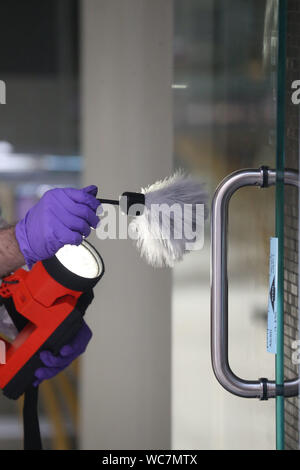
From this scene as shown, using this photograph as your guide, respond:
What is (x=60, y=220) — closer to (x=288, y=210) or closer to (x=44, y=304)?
(x=44, y=304)

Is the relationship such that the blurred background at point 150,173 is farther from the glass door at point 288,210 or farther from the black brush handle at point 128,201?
the glass door at point 288,210

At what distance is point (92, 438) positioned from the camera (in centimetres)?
226

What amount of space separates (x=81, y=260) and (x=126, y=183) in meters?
0.88

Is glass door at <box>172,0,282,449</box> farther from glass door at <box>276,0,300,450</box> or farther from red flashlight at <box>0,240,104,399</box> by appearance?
red flashlight at <box>0,240,104,399</box>

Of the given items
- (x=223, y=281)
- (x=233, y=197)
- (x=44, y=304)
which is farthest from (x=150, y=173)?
(x=223, y=281)

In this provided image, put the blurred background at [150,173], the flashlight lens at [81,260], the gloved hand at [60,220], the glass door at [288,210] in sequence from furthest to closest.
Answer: the blurred background at [150,173] → the flashlight lens at [81,260] → the gloved hand at [60,220] → the glass door at [288,210]

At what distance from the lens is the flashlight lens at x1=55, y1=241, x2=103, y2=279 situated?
1275 mm

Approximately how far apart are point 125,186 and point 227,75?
0.53 metres

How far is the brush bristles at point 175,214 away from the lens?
1245mm

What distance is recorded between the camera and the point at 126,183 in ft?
7.13

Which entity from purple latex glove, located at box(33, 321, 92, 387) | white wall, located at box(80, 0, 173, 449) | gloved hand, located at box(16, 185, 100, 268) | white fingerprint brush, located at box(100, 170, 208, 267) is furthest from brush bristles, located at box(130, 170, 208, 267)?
white wall, located at box(80, 0, 173, 449)

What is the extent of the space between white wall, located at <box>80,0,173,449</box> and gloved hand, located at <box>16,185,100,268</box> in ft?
3.13

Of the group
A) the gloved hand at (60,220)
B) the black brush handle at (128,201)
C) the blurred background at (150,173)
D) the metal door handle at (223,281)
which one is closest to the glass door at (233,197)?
the blurred background at (150,173)

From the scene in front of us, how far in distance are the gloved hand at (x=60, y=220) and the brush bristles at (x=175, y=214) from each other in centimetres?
13
